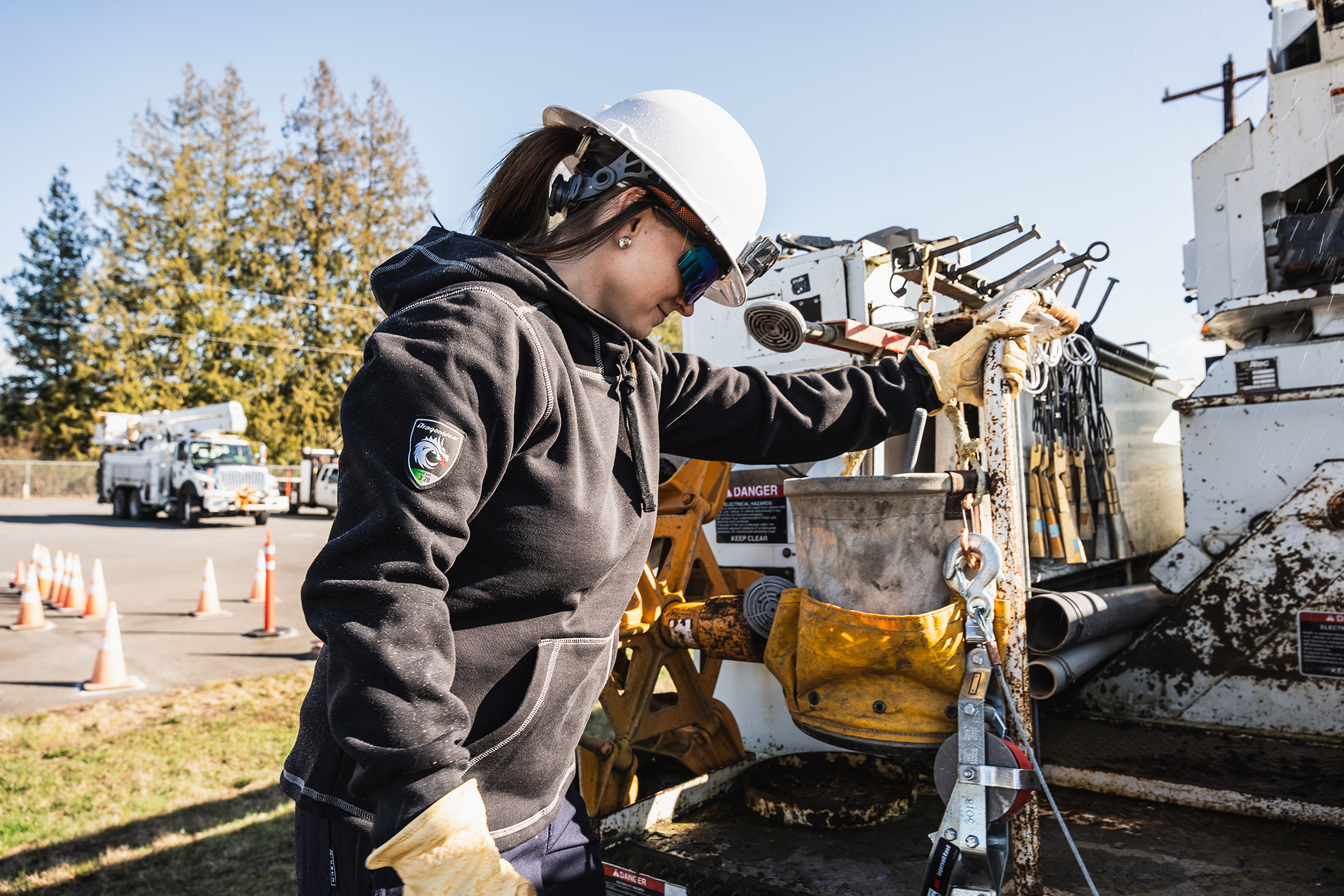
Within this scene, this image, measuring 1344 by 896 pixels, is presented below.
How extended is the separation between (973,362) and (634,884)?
1692 mm

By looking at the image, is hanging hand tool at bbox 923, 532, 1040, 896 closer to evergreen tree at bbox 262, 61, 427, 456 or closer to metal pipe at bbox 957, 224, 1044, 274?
metal pipe at bbox 957, 224, 1044, 274

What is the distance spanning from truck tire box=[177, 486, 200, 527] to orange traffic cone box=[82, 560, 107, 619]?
13.2 metres

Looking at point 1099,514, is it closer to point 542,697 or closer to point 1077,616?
point 1077,616

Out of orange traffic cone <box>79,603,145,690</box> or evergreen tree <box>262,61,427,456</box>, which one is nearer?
orange traffic cone <box>79,603,145,690</box>

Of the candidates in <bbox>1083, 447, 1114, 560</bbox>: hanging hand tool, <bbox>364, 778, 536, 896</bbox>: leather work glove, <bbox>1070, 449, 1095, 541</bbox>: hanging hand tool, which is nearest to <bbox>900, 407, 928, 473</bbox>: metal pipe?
<bbox>364, 778, 536, 896</bbox>: leather work glove

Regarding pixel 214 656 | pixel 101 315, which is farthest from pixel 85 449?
pixel 214 656

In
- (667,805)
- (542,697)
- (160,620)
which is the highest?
(542,697)

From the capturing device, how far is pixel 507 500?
1381 mm

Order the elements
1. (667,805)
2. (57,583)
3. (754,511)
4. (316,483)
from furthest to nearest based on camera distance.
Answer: (316,483) < (57,583) < (754,511) < (667,805)

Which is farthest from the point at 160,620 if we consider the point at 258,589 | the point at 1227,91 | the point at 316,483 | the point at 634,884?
the point at 316,483

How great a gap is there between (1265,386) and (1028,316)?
163 cm

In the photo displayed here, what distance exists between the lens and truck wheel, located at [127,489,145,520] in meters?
23.6

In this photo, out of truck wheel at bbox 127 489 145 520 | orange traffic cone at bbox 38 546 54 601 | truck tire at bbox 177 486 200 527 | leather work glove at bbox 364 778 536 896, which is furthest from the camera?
truck wheel at bbox 127 489 145 520

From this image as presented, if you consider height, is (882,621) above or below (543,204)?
below
